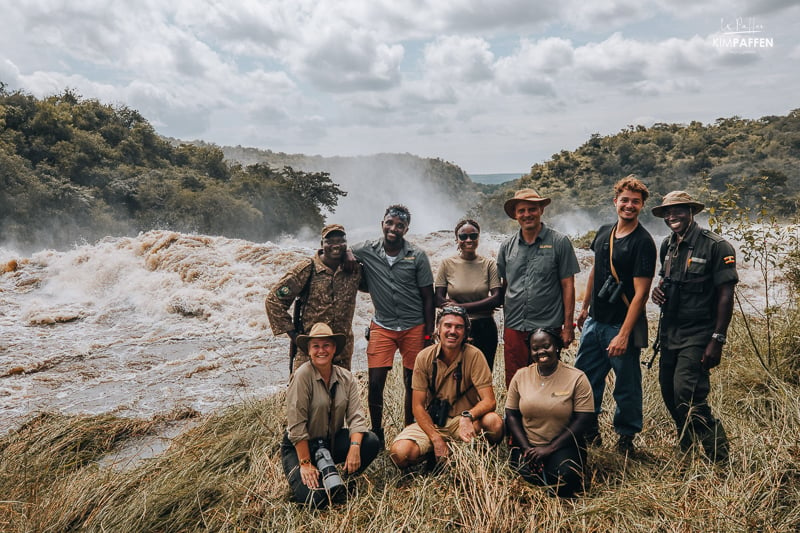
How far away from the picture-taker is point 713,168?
29078 mm

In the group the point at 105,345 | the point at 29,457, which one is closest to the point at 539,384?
the point at 29,457

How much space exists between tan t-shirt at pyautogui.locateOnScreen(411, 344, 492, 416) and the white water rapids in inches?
157

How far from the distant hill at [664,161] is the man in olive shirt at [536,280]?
25952 millimetres

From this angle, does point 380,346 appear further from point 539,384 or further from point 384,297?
point 539,384

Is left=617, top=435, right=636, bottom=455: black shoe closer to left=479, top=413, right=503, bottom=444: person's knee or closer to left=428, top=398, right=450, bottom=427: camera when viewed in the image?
left=479, top=413, right=503, bottom=444: person's knee

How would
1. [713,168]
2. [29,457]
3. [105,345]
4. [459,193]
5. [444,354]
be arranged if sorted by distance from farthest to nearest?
[459,193], [713,168], [105,345], [29,457], [444,354]

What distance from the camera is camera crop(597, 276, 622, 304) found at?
10.2ft

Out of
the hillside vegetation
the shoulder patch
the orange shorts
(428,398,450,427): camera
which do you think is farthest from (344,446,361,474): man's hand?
the hillside vegetation

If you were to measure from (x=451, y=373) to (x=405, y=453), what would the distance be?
0.52 m

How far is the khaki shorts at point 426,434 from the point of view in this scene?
3014mm

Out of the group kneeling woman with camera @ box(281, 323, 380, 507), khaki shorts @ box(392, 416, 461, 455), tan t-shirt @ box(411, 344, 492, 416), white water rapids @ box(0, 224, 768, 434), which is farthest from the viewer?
white water rapids @ box(0, 224, 768, 434)

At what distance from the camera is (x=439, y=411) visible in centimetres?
318

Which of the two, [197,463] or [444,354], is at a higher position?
[444,354]

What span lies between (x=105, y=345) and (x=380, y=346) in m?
7.97
